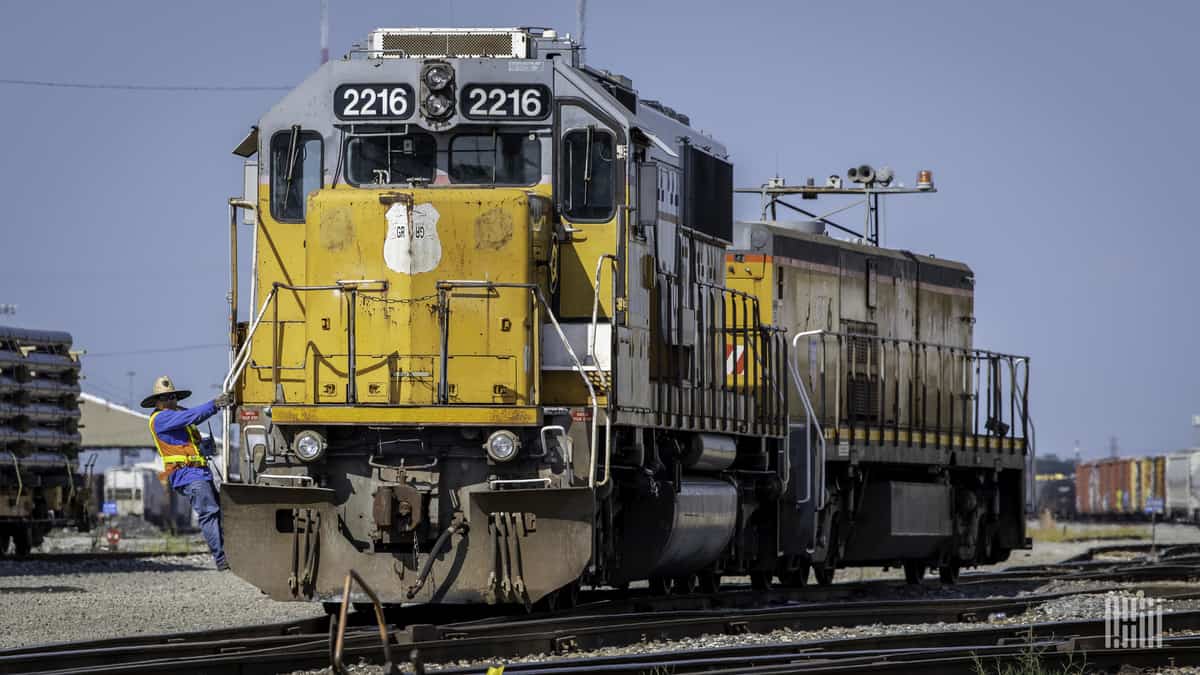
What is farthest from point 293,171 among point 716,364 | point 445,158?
point 716,364

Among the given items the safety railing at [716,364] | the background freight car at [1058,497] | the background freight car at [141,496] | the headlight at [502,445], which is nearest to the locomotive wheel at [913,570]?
the safety railing at [716,364]

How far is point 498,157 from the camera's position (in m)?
12.8

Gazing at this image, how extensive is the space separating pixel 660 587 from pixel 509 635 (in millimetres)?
4735

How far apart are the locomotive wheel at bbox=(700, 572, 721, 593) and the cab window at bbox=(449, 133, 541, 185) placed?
5.03 metres

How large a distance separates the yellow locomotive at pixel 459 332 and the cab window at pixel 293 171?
15 mm

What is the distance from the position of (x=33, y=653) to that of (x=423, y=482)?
285cm

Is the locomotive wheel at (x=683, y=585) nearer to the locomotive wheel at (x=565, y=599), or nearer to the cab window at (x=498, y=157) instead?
the locomotive wheel at (x=565, y=599)

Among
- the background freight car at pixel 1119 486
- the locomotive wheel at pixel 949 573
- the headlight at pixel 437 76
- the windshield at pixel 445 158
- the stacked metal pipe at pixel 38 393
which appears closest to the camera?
the headlight at pixel 437 76

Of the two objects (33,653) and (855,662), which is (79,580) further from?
(855,662)

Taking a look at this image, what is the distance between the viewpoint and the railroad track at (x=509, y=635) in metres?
9.87

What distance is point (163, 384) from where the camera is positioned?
47.9 ft

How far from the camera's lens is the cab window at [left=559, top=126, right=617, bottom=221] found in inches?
504

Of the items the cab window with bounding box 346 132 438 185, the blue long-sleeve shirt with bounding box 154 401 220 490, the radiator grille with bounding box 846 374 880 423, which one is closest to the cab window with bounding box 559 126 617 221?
the cab window with bounding box 346 132 438 185

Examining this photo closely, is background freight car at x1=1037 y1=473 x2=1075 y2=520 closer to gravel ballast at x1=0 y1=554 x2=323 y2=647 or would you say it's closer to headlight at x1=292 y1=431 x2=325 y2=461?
gravel ballast at x1=0 y1=554 x2=323 y2=647
